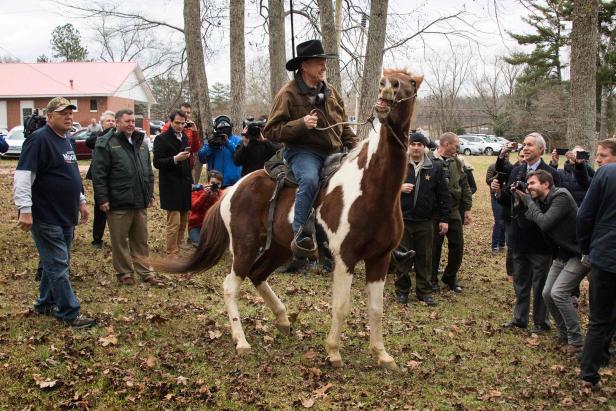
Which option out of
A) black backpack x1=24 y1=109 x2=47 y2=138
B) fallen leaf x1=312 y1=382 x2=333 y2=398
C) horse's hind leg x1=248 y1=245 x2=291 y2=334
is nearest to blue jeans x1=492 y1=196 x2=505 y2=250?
horse's hind leg x1=248 y1=245 x2=291 y2=334

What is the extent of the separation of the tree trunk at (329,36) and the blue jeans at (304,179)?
737 cm

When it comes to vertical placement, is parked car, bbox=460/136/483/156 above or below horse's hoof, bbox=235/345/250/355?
above

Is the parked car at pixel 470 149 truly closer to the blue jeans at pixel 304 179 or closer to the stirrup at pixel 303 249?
the blue jeans at pixel 304 179

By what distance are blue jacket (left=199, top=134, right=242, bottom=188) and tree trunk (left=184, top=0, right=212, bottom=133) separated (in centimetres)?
624

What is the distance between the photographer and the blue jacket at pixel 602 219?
5031mm

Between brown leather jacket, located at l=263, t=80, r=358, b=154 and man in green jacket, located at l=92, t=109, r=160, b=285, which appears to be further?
man in green jacket, located at l=92, t=109, r=160, b=285

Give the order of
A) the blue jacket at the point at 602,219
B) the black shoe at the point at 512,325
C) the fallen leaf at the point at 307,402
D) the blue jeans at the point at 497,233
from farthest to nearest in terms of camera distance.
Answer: the blue jeans at the point at 497,233
the black shoe at the point at 512,325
the blue jacket at the point at 602,219
the fallen leaf at the point at 307,402

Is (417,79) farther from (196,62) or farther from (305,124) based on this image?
(196,62)

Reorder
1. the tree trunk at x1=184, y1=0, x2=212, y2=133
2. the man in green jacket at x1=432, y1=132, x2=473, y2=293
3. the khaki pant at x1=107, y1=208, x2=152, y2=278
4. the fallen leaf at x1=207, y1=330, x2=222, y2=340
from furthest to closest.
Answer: the tree trunk at x1=184, y1=0, x2=212, y2=133
the man in green jacket at x1=432, y1=132, x2=473, y2=293
the khaki pant at x1=107, y1=208, x2=152, y2=278
the fallen leaf at x1=207, y1=330, x2=222, y2=340

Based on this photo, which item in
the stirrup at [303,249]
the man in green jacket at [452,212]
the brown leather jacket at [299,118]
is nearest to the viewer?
the stirrup at [303,249]

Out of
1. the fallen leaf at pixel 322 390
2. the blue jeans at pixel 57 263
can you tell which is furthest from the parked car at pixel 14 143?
the fallen leaf at pixel 322 390

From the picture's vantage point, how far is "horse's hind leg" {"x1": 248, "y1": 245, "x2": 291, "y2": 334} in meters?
6.39

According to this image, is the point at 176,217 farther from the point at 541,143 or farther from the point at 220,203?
the point at 541,143

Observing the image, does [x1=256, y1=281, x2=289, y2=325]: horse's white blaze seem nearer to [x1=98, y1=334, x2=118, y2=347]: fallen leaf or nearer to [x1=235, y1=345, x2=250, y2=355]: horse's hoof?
[x1=235, y1=345, x2=250, y2=355]: horse's hoof
